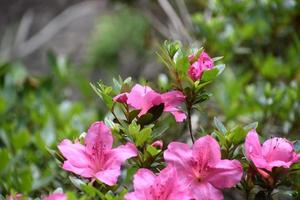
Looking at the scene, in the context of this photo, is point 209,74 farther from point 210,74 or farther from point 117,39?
point 117,39

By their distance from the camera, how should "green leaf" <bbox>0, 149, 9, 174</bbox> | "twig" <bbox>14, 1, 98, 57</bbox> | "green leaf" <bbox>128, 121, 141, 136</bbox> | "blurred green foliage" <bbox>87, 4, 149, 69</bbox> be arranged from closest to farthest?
1. "green leaf" <bbox>128, 121, 141, 136</bbox>
2. "green leaf" <bbox>0, 149, 9, 174</bbox>
3. "blurred green foliage" <bbox>87, 4, 149, 69</bbox>
4. "twig" <bbox>14, 1, 98, 57</bbox>

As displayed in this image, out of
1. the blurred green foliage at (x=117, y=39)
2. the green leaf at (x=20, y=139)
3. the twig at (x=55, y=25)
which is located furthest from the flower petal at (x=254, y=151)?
the twig at (x=55, y=25)

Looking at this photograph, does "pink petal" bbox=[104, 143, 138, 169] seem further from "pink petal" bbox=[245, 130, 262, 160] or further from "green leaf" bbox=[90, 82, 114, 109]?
"pink petal" bbox=[245, 130, 262, 160]

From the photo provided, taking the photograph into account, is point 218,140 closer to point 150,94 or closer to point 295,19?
point 150,94

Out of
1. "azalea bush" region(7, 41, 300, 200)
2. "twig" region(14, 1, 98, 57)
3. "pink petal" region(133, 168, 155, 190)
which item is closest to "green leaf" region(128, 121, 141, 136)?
"azalea bush" region(7, 41, 300, 200)

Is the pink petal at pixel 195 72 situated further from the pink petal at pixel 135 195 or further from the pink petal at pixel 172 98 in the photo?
the pink petal at pixel 135 195

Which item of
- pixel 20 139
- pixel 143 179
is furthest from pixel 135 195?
Result: pixel 20 139
